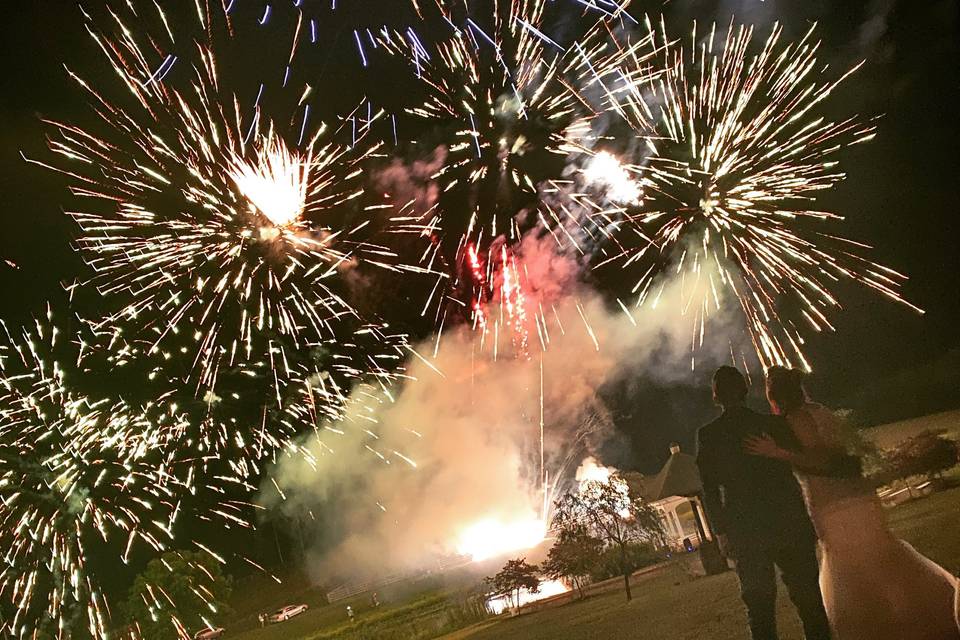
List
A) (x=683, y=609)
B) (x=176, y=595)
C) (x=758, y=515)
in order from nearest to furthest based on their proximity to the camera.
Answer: (x=758, y=515)
(x=683, y=609)
(x=176, y=595)

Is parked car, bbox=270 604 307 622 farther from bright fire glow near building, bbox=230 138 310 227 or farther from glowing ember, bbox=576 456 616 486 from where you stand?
bright fire glow near building, bbox=230 138 310 227

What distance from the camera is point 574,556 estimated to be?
21.3 feet

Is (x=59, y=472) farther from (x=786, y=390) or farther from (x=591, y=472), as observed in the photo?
(x=786, y=390)

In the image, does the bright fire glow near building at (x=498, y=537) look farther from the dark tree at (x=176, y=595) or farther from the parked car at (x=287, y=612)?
the dark tree at (x=176, y=595)

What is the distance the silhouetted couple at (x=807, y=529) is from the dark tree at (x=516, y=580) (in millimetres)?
2677

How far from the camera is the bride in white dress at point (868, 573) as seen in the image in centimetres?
370

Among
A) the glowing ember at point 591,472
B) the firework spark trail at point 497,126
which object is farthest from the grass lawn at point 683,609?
the firework spark trail at point 497,126

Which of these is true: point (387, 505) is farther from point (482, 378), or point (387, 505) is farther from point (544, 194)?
point (544, 194)

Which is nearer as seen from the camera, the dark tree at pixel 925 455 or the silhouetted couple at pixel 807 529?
the silhouetted couple at pixel 807 529

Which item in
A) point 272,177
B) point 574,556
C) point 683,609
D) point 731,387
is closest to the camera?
point 731,387

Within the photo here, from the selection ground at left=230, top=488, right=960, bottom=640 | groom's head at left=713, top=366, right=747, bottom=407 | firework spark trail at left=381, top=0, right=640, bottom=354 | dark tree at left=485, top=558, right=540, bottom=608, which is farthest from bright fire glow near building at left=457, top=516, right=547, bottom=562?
groom's head at left=713, top=366, right=747, bottom=407

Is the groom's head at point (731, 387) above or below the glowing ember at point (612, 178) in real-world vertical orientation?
below

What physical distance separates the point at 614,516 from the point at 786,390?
267cm

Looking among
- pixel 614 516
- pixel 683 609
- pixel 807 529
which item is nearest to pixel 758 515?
pixel 807 529
